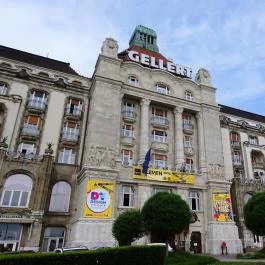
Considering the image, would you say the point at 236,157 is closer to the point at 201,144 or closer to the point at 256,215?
the point at 201,144

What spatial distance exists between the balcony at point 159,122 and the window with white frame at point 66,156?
1230 centimetres

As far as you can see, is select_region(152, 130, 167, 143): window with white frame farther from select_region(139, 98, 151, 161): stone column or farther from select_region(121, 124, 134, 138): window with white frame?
select_region(121, 124, 134, 138): window with white frame

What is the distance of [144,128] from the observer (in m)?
35.7

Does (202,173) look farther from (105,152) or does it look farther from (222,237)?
(105,152)

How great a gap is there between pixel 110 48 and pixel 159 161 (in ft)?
60.1

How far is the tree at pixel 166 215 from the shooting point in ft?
70.4

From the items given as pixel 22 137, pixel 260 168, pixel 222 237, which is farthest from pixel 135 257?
pixel 260 168

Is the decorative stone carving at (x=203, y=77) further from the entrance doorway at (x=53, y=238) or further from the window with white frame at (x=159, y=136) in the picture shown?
the entrance doorway at (x=53, y=238)

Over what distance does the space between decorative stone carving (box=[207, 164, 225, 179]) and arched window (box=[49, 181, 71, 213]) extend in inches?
751

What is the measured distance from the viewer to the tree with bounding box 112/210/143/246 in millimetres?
21266

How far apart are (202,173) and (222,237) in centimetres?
836

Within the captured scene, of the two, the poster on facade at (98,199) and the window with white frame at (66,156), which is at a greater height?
the window with white frame at (66,156)

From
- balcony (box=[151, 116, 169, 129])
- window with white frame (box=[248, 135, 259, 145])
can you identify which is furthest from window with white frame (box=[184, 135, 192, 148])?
window with white frame (box=[248, 135, 259, 145])

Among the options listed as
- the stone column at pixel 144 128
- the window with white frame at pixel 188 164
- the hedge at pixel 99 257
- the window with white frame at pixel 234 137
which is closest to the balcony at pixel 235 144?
the window with white frame at pixel 234 137
